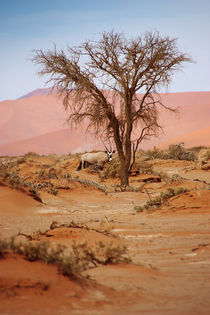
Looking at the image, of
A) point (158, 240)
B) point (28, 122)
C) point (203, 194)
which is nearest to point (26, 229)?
point (158, 240)

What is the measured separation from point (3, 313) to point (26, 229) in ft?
12.8

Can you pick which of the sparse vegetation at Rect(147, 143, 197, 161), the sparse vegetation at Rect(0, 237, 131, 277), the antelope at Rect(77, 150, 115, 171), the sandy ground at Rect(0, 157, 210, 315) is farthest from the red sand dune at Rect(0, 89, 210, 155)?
the sparse vegetation at Rect(0, 237, 131, 277)

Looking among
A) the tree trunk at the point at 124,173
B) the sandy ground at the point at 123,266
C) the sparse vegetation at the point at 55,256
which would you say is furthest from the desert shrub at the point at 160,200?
the tree trunk at the point at 124,173

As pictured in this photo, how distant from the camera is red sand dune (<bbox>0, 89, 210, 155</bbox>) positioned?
69.0 m

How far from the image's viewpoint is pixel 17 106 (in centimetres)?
11894

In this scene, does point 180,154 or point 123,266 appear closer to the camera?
point 123,266

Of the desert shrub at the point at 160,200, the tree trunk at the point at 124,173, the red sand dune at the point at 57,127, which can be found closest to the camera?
the desert shrub at the point at 160,200

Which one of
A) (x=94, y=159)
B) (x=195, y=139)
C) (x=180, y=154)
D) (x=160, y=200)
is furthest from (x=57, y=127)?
(x=160, y=200)

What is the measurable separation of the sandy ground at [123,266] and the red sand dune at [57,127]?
49.9m

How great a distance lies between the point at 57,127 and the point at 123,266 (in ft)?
326

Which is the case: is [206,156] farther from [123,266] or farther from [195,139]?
[195,139]

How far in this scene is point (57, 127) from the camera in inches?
4028

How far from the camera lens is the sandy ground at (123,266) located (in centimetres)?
285

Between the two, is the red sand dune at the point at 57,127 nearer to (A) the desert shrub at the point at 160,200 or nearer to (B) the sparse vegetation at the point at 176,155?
(B) the sparse vegetation at the point at 176,155
